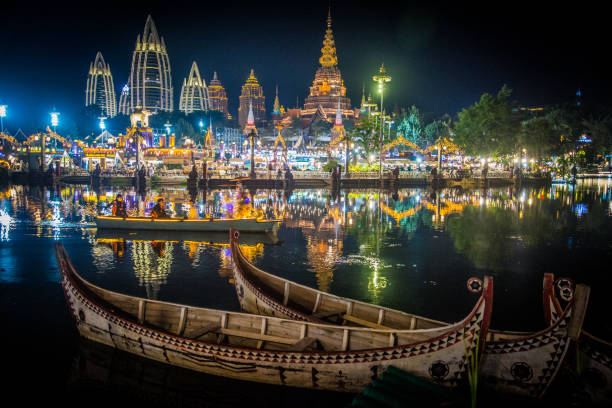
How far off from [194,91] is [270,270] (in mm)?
191747

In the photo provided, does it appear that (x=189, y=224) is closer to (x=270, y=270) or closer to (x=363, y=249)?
(x=270, y=270)

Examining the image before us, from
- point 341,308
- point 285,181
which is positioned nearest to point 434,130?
point 285,181

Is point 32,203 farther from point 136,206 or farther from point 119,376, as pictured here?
point 119,376

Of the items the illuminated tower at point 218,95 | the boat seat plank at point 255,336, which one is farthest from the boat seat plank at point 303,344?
the illuminated tower at point 218,95

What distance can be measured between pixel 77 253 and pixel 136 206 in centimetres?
1373

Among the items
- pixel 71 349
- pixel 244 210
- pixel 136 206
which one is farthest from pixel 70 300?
pixel 136 206

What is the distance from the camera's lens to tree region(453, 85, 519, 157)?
194 feet

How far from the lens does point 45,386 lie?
23.4 ft

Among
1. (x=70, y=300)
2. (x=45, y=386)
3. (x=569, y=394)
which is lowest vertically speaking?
(x=45, y=386)

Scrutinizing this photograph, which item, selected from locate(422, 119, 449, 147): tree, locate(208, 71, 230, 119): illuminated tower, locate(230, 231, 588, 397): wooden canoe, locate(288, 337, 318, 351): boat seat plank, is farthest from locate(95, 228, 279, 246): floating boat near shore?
locate(208, 71, 230, 119): illuminated tower

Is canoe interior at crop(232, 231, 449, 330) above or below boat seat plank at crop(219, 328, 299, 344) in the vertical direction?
above

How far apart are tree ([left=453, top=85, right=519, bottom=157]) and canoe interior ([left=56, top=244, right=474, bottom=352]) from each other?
5789cm

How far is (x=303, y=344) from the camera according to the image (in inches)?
257

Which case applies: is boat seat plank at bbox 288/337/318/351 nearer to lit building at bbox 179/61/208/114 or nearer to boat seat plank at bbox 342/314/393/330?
boat seat plank at bbox 342/314/393/330
